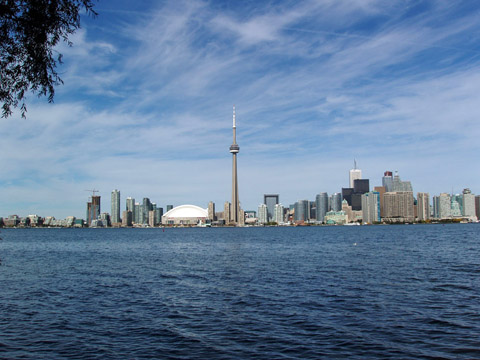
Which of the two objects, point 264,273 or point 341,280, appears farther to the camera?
point 264,273

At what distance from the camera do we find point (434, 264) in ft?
167

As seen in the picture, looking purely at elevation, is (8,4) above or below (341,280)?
above

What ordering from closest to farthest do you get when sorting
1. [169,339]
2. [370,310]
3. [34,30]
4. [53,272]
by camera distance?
[34,30]
[169,339]
[370,310]
[53,272]

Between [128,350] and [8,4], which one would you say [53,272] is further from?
[8,4]

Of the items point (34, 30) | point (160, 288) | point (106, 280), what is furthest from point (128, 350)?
point (106, 280)

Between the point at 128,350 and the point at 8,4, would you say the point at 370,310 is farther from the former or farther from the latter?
the point at 8,4

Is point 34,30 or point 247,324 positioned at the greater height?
point 34,30

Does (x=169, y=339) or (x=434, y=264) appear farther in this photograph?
(x=434, y=264)

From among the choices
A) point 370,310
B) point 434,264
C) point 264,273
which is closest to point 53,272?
point 264,273

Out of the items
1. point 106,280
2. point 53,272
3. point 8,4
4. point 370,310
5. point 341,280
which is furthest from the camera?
point 53,272

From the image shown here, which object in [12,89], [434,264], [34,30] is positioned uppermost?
[34,30]

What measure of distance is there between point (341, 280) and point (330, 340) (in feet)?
62.8

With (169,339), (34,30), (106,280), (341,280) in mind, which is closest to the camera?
(34,30)

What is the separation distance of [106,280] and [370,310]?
2621 centimetres
